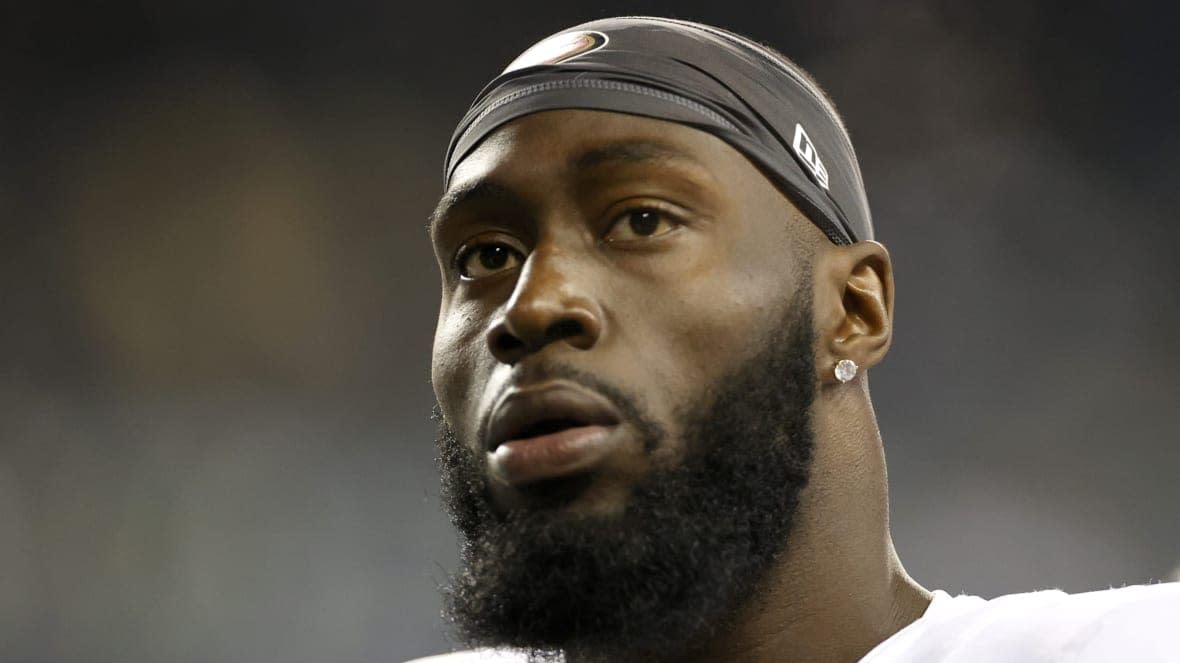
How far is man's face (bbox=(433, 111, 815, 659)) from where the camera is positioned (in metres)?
1.30

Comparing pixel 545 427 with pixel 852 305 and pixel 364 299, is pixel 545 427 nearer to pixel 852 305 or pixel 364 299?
pixel 852 305

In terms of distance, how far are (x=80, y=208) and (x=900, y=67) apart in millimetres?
2487

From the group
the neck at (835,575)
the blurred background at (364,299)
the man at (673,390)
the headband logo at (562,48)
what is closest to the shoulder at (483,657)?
the man at (673,390)

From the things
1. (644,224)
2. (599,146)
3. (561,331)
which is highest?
(599,146)

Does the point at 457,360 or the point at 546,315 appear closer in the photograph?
the point at 546,315

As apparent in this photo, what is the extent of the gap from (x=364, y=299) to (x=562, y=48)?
2.42m

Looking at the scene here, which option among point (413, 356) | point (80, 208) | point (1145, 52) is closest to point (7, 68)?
point (80, 208)

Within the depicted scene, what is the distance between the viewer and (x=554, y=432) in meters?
1.31

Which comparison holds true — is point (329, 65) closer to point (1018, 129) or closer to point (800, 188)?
point (1018, 129)

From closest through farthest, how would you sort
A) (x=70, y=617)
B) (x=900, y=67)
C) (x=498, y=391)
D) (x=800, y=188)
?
(x=498, y=391)
(x=800, y=188)
(x=70, y=617)
(x=900, y=67)

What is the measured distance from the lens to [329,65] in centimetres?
397

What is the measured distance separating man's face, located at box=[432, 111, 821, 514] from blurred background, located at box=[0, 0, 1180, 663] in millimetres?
2241

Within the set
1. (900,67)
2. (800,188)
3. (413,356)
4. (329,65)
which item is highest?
(329,65)

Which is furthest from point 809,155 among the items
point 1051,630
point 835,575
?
point 1051,630
